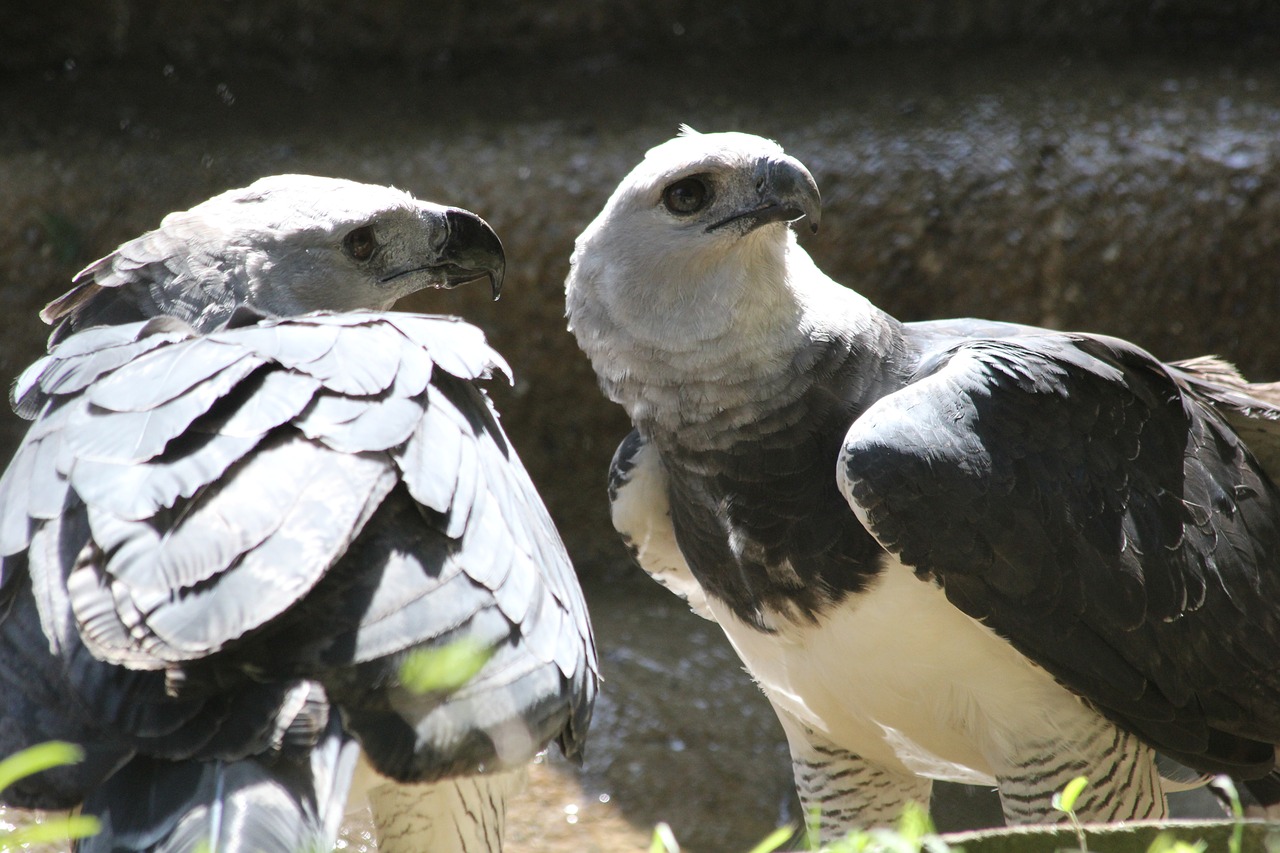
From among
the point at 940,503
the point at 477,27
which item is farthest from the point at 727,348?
the point at 477,27

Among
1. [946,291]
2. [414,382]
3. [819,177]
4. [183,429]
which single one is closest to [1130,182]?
[946,291]

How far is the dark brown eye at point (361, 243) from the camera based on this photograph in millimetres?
3732

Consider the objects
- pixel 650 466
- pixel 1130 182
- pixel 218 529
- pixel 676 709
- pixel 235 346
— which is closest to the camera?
pixel 218 529

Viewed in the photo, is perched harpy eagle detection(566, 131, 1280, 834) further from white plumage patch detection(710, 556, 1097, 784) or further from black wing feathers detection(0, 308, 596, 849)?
black wing feathers detection(0, 308, 596, 849)

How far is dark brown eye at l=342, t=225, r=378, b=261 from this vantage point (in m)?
3.73

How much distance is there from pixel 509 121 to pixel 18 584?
538 centimetres

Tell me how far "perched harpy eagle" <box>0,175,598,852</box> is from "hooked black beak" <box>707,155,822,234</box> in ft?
2.76

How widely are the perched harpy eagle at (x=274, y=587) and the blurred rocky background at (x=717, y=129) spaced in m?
2.87

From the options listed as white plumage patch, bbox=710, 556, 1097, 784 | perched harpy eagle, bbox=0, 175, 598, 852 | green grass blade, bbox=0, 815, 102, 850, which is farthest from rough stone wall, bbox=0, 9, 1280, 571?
green grass blade, bbox=0, 815, 102, 850

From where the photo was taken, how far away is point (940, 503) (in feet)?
10.7

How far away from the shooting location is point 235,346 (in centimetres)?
283

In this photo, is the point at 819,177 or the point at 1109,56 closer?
the point at 819,177

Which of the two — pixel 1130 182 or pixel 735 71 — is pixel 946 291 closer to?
pixel 1130 182

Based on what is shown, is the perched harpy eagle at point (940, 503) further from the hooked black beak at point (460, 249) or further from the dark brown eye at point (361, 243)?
the dark brown eye at point (361, 243)
